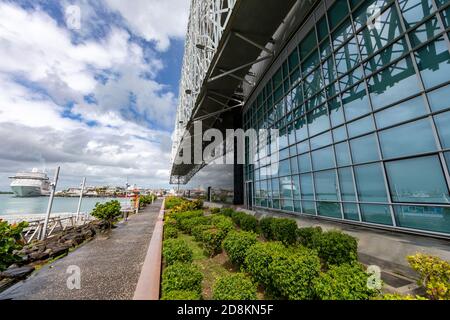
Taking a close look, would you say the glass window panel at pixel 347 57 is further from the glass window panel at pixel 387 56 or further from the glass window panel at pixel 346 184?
the glass window panel at pixel 346 184

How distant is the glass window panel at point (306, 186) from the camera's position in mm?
10273

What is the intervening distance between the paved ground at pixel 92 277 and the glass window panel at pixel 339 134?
9262 millimetres

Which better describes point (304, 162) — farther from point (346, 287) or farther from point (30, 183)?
point (30, 183)

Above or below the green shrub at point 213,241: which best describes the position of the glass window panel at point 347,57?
above

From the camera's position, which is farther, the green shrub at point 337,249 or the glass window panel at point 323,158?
the glass window panel at point 323,158

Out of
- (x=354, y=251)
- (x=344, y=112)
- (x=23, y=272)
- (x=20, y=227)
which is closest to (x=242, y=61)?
(x=344, y=112)

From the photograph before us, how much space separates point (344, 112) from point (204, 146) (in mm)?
25619

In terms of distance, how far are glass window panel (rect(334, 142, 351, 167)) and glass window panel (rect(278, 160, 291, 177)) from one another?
148 inches

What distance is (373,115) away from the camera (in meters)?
7.10

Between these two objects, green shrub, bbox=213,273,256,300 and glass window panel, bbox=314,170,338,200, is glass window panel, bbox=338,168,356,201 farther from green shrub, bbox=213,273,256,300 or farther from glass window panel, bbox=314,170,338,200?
green shrub, bbox=213,273,256,300

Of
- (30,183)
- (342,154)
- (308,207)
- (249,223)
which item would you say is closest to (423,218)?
(342,154)

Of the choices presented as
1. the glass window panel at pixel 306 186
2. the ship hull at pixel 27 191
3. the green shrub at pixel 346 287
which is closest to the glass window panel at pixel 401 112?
the glass window panel at pixel 306 186

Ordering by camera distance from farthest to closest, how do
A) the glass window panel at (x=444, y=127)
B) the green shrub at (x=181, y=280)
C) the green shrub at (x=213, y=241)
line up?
the green shrub at (x=213, y=241)
the glass window panel at (x=444, y=127)
the green shrub at (x=181, y=280)
